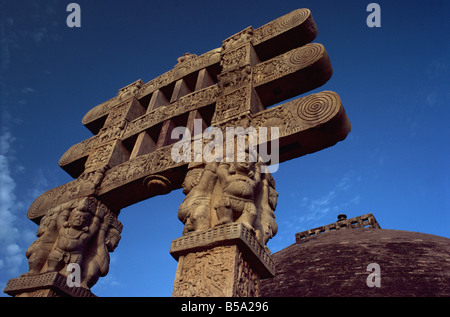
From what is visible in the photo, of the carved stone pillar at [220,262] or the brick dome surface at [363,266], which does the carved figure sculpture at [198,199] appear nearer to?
the carved stone pillar at [220,262]

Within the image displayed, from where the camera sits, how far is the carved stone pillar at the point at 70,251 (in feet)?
17.9

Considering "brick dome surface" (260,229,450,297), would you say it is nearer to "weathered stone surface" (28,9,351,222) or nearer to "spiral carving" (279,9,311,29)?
"weathered stone surface" (28,9,351,222)

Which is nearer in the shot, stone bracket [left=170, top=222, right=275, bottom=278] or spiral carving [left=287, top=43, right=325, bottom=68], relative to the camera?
stone bracket [left=170, top=222, right=275, bottom=278]

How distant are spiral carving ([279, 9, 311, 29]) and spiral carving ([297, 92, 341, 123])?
219 cm

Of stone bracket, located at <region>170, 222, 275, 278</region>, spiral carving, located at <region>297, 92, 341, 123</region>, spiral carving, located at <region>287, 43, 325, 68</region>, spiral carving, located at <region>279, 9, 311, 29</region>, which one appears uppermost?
spiral carving, located at <region>279, 9, 311, 29</region>

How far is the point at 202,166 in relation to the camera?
5.21 metres

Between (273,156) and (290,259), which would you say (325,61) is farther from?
(290,259)

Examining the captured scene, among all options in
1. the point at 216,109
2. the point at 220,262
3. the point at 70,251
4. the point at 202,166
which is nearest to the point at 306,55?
the point at 216,109

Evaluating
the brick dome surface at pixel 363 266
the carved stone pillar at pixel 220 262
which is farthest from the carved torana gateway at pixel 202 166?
the brick dome surface at pixel 363 266

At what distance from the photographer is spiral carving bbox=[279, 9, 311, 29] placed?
6.64 metres

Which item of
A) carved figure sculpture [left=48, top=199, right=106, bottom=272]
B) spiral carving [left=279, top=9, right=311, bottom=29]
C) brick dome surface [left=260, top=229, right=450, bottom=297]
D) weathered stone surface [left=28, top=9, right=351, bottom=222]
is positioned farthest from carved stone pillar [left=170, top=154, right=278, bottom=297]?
brick dome surface [left=260, top=229, right=450, bottom=297]

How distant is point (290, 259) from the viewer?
1536cm

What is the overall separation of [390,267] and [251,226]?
32.6 ft

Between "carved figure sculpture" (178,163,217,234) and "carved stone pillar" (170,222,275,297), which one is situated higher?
"carved figure sculpture" (178,163,217,234)
